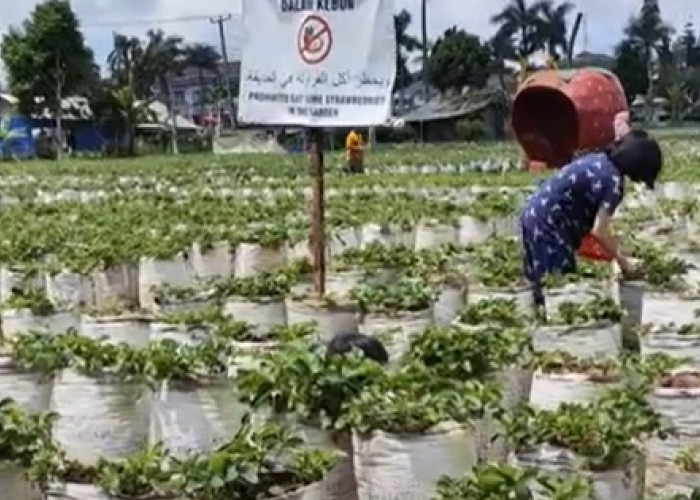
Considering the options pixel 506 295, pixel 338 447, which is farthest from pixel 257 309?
pixel 338 447

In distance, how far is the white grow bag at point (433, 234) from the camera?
10.7 metres

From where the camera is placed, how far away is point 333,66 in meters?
5.84

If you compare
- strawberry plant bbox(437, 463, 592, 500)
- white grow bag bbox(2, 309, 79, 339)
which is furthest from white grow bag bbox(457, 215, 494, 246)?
strawberry plant bbox(437, 463, 592, 500)

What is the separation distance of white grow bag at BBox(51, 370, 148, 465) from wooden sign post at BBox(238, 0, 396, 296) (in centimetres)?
183

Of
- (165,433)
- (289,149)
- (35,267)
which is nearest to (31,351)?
(165,433)

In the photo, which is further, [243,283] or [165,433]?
[243,283]

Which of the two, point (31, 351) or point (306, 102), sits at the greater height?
point (306, 102)

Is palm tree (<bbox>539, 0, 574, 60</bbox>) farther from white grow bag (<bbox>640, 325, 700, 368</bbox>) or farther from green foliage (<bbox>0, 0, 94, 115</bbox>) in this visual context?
white grow bag (<bbox>640, 325, 700, 368</bbox>)

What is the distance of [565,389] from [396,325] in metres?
1.43

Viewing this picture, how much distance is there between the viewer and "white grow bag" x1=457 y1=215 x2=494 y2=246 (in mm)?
11039

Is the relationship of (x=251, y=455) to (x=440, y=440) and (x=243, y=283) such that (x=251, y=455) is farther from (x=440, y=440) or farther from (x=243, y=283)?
(x=243, y=283)

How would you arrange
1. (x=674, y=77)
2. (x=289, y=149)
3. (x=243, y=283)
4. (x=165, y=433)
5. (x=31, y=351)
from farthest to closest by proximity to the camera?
(x=674, y=77) < (x=289, y=149) < (x=243, y=283) < (x=31, y=351) < (x=165, y=433)

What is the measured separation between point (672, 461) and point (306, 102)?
2583 millimetres

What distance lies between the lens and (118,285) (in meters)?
8.31
